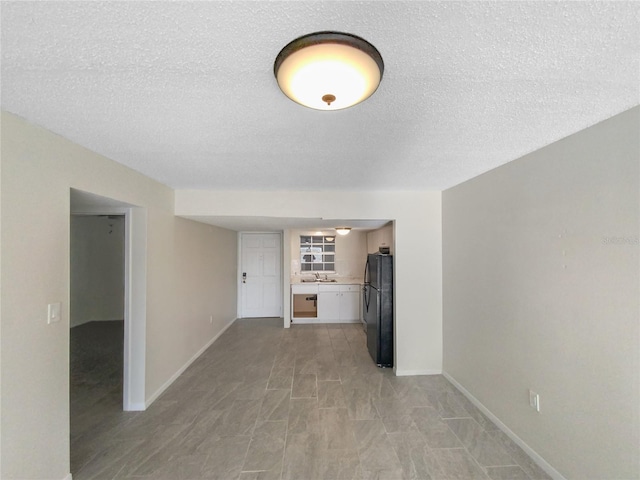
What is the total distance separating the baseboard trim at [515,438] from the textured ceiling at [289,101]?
2.20 meters

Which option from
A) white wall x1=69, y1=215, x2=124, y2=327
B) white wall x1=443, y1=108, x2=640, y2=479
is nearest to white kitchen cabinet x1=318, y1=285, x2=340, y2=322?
white wall x1=443, y1=108, x2=640, y2=479

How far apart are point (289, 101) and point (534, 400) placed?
2590 mm

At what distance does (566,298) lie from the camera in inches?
69.4

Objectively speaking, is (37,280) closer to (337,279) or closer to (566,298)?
(566,298)

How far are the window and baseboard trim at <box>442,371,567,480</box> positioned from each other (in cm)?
405

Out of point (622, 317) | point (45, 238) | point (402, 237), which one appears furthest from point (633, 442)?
point (45, 238)

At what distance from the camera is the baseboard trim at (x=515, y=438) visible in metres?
1.86

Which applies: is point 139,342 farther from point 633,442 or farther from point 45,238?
point 633,442

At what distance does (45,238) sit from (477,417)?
11.9 feet

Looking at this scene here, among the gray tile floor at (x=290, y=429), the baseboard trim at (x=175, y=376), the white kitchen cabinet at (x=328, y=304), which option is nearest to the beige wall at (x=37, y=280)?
the gray tile floor at (x=290, y=429)

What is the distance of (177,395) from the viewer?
2947 mm

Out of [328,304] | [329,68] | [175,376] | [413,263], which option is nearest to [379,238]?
[328,304]

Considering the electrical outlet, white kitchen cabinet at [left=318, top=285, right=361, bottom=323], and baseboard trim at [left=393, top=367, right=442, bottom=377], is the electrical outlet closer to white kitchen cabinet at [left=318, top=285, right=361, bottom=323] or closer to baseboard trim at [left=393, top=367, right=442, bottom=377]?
baseboard trim at [left=393, top=367, right=442, bottom=377]

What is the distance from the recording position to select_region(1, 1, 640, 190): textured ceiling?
0.83 m
